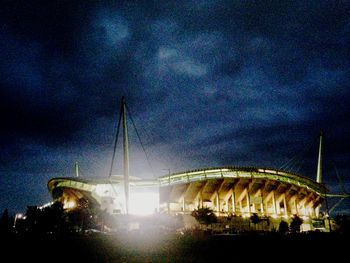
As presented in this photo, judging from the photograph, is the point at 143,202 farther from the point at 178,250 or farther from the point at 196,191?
the point at 178,250

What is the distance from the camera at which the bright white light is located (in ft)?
192


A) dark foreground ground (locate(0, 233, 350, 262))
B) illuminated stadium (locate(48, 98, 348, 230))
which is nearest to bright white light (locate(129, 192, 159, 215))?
illuminated stadium (locate(48, 98, 348, 230))

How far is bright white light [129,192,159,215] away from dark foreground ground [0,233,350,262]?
39.6 meters

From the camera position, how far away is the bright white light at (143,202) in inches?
2301

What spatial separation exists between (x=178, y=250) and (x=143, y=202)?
43.5m

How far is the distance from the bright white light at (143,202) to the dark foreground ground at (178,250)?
39628 millimetres

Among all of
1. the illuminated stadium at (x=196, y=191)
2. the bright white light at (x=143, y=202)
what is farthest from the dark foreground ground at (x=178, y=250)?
the bright white light at (x=143, y=202)

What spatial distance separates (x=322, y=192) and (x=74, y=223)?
60.7 m

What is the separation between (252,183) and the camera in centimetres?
6019

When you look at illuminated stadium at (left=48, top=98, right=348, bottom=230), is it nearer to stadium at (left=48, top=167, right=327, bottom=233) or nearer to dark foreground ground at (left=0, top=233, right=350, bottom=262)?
stadium at (left=48, top=167, right=327, bottom=233)

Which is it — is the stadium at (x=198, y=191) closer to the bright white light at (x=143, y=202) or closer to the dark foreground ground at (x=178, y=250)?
the bright white light at (x=143, y=202)

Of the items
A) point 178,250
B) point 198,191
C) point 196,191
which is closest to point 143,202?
point 196,191

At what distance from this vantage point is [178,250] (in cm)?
1681

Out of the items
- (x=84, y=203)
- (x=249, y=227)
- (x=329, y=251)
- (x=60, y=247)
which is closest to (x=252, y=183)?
(x=249, y=227)
